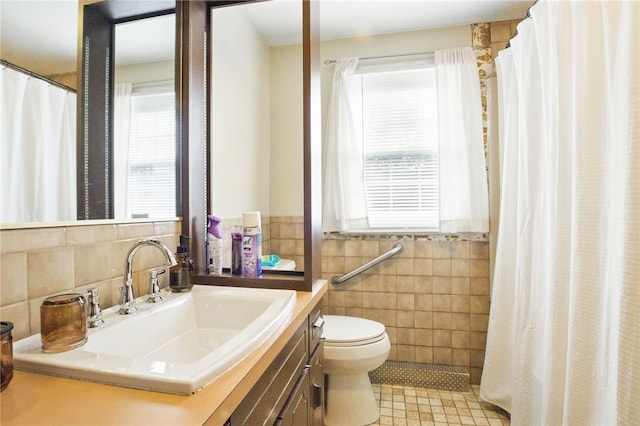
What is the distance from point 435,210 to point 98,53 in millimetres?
1910

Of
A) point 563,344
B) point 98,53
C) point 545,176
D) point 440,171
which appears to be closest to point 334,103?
point 440,171

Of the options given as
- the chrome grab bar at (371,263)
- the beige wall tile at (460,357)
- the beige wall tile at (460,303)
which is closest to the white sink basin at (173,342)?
the chrome grab bar at (371,263)

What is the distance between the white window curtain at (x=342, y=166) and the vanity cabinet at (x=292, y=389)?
985mm

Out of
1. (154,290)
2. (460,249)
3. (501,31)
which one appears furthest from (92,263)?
(501,31)

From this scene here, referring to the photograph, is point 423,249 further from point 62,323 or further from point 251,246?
point 62,323

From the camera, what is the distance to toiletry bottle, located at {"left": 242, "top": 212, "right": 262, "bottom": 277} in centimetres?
117

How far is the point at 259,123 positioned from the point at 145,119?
2.36 feet

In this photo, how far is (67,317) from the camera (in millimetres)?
640

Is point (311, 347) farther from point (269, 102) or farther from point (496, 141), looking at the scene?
point (496, 141)

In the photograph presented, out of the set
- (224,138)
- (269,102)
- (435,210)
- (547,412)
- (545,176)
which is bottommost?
(547,412)

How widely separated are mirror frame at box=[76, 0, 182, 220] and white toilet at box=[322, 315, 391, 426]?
47.0 inches

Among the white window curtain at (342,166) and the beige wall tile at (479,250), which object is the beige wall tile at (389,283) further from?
the beige wall tile at (479,250)

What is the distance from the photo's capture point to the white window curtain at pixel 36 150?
652 millimetres

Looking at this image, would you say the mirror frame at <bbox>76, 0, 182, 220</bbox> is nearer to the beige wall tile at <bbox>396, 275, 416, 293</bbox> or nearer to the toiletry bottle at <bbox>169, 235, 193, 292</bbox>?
the toiletry bottle at <bbox>169, 235, 193, 292</bbox>
